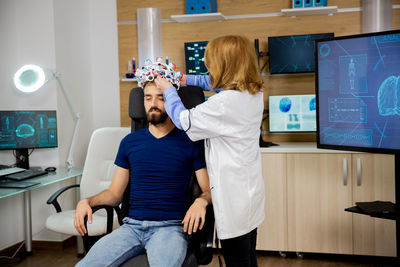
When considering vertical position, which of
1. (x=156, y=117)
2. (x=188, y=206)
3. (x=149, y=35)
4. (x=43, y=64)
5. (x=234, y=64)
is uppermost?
(x=149, y=35)

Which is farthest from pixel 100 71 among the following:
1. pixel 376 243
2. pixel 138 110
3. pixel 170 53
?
pixel 376 243

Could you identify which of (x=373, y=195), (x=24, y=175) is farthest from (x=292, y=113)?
(x=24, y=175)

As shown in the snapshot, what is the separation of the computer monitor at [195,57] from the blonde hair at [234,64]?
178 cm

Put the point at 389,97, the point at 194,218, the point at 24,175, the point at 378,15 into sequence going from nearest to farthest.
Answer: the point at 194,218
the point at 389,97
the point at 24,175
the point at 378,15

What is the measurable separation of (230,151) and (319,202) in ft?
5.10

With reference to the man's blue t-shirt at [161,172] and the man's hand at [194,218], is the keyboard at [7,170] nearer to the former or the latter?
the man's blue t-shirt at [161,172]

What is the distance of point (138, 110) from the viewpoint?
216 centimetres

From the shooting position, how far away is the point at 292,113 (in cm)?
352

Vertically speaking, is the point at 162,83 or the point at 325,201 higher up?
the point at 162,83

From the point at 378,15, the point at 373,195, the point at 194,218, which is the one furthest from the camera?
the point at 378,15

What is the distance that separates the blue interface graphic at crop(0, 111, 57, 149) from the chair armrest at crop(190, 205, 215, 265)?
190 cm

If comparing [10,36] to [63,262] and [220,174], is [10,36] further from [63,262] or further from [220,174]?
[220,174]

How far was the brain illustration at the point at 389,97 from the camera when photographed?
2219 mm

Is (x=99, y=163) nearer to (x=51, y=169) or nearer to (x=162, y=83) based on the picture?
(x=51, y=169)
